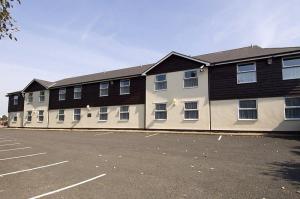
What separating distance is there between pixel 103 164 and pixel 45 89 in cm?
2948

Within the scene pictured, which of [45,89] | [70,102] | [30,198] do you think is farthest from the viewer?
[45,89]

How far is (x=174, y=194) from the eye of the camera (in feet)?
22.7

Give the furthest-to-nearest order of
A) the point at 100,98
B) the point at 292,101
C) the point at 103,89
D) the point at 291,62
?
the point at 103,89, the point at 100,98, the point at 291,62, the point at 292,101

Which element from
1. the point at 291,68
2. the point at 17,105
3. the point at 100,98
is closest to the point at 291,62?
the point at 291,68

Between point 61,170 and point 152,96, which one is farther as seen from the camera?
point 152,96

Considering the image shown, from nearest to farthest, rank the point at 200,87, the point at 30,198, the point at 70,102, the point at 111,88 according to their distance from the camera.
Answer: the point at 30,198, the point at 200,87, the point at 111,88, the point at 70,102

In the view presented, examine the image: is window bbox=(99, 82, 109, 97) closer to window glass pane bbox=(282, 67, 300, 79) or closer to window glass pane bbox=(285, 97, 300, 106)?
window glass pane bbox=(282, 67, 300, 79)

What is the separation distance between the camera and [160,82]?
1024 inches

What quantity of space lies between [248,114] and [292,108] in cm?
295

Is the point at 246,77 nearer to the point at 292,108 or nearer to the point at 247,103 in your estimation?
the point at 247,103

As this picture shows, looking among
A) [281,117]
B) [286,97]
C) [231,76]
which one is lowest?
[281,117]

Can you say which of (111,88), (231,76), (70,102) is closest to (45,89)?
(70,102)

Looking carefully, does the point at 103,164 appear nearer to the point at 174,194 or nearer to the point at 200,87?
the point at 174,194

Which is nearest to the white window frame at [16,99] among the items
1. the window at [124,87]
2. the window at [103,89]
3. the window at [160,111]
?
the window at [103,89]
